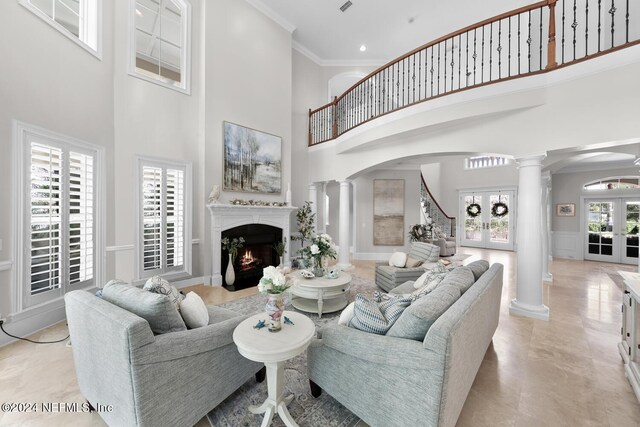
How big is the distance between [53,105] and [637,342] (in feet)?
21.6

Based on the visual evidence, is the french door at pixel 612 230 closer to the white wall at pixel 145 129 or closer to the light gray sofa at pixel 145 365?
the light gray sofa at pixel 145 365

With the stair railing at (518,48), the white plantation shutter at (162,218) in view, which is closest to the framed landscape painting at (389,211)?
the stair railing at (518,48)

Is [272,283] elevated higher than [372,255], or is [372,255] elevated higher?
[272,283]

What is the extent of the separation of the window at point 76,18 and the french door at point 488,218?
11.8m

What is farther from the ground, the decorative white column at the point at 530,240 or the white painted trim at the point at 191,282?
the decorative white column at the point at 530,240

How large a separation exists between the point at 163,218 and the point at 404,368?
→ 4.64 m

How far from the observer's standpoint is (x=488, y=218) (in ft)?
33.3

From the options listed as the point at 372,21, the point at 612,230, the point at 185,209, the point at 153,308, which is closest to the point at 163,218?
the point at 185,209

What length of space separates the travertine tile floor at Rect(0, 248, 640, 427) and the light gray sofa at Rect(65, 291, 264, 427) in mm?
325

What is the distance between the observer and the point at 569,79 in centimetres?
324

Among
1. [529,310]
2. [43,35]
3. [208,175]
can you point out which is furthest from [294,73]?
[529,310]

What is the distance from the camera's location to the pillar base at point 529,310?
3616mm

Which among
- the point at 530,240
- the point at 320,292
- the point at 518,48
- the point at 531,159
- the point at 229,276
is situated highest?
the point at 518,48

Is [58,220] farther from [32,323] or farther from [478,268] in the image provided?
[478,268]
